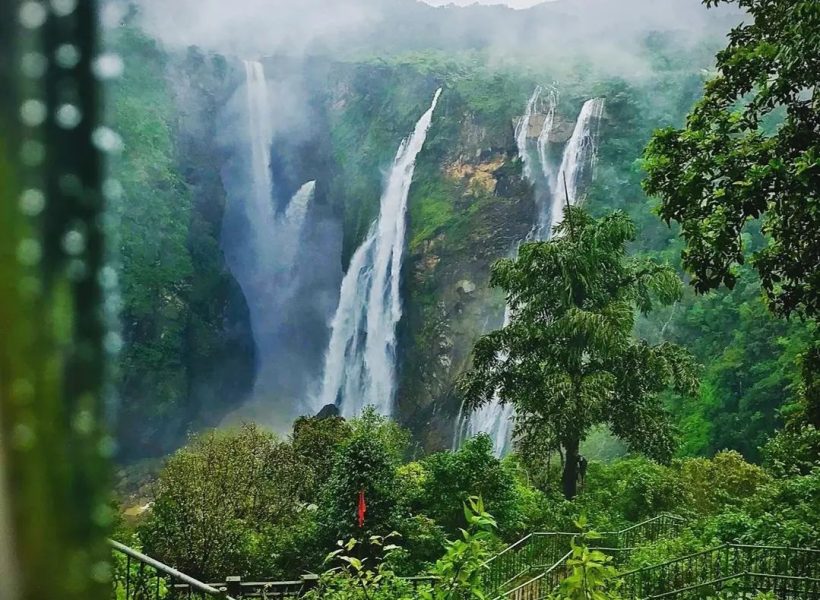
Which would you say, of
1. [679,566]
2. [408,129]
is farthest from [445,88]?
[679,566]

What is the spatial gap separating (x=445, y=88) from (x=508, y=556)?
56.4 feet

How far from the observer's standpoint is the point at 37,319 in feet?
1.35

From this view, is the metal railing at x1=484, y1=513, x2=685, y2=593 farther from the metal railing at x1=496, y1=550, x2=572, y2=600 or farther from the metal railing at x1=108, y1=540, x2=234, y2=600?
the metal railing at x1=108, y1=540, x2=234, y2=600

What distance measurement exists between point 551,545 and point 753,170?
19.7 ft

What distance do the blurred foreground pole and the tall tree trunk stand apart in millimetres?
9806

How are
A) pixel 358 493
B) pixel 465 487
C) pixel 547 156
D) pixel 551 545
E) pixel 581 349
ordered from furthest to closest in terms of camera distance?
pixel 547 156 < pixel 581 349 < pixel 465 487 < pixel 551 545 < pixel 358 493

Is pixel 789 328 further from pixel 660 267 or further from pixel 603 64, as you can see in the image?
pixel 603 64

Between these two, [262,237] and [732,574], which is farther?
[262,237]

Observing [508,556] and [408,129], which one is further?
[408,129]

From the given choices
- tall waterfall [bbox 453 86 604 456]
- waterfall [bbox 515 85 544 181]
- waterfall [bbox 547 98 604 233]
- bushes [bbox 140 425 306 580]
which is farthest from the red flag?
waterfall [bbox 515 85 544 181]

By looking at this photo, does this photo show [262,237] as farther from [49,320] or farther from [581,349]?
[49,320]

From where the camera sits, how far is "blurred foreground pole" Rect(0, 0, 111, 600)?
15.8 inches

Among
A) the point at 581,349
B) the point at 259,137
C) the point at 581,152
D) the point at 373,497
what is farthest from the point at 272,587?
the point at 259,137

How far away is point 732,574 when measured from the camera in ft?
16.0
